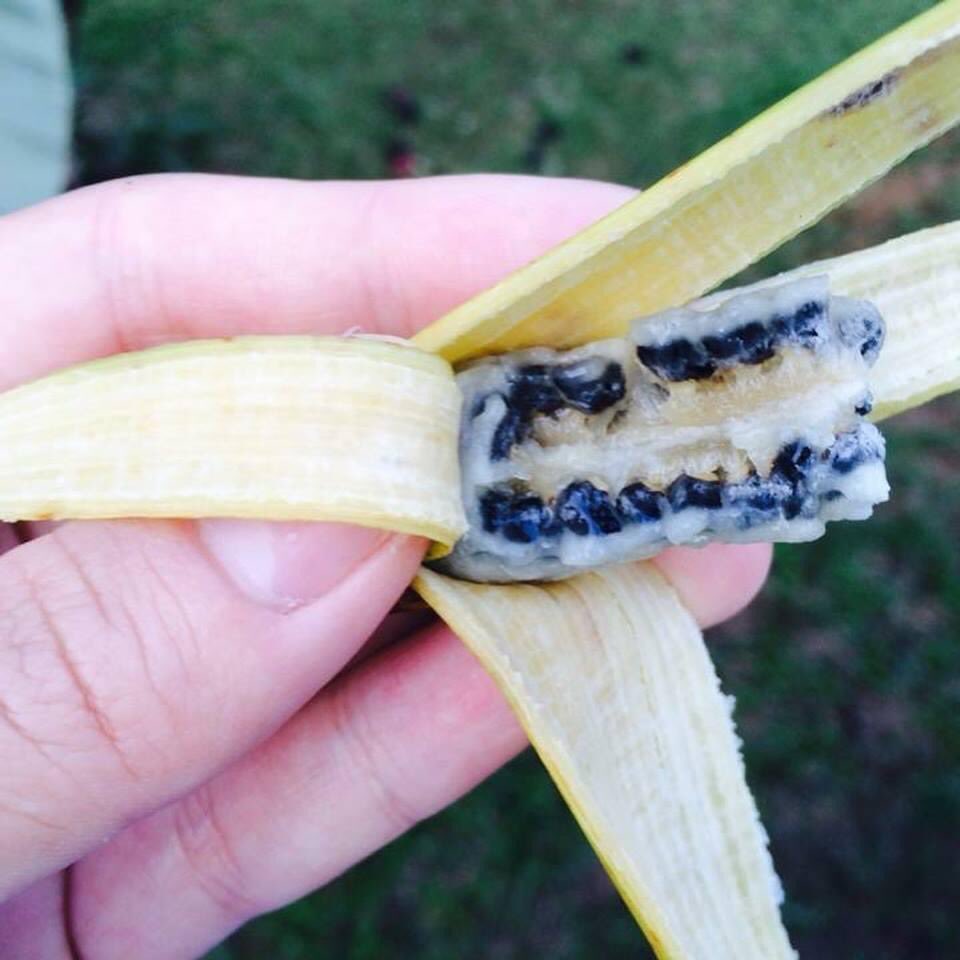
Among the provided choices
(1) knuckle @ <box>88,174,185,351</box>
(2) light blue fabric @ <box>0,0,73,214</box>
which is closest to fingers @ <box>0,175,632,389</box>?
(1) knuckle @ <box>88,174,185,351</box>

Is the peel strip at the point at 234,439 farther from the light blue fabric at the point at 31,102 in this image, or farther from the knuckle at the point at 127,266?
the light blue fabric at the point at 31,102

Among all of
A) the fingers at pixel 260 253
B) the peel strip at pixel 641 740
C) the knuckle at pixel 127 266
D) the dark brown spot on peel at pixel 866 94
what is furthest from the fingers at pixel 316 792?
the dark brown spot on peel at pixel 866 94

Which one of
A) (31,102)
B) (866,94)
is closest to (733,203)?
(866,94)

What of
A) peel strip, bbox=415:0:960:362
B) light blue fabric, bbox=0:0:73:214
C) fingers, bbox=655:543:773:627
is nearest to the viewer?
peel strip, bbox=415:0:960:362

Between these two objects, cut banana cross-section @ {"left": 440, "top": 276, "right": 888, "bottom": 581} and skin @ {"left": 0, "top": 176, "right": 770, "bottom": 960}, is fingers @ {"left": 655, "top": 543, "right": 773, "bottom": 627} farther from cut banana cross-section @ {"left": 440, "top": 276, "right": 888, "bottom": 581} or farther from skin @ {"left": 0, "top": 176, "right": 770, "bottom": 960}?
cut banana cross-section @ {"left": 440, "top": 276, "right": 888, "bottom": 581}

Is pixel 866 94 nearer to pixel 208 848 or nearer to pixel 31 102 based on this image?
pixel 208 848

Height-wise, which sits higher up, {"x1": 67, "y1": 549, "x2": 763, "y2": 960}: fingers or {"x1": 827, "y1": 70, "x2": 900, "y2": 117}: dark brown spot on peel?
{"x1": 827, "y1": 70, "x2": 900, "y2": 117}: dark brown spot on peel

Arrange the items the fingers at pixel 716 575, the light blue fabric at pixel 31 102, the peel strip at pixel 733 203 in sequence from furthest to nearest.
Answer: the light blue fabric at pixel 31 102 < the fingers at pixel 716 575 < the peel strip at pixel 733 203
